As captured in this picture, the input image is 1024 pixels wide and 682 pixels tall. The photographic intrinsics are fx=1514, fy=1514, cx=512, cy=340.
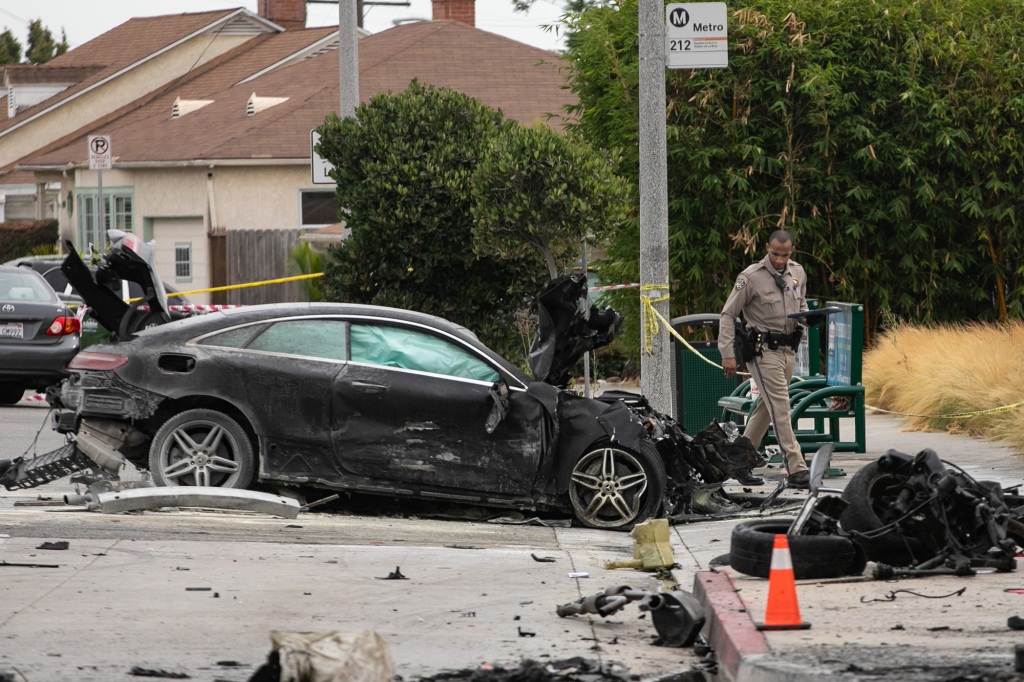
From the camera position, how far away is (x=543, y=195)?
45.6ft

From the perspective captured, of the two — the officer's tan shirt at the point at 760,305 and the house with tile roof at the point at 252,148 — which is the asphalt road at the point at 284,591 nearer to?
the officer's tan shirt at the point at 760,305

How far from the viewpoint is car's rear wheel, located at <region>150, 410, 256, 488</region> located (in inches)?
386

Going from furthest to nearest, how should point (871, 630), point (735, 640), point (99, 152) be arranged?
point (99, 152), point (871, 630), point (735, 640)

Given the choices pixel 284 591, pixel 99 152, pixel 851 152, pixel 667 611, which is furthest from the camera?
pixel 99 152

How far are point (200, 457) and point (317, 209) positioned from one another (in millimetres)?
22455

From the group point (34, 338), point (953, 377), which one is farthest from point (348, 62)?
point (953, 377)

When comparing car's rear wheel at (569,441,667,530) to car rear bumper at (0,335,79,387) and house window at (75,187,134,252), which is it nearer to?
car rear bumper at (0,335,79,387)

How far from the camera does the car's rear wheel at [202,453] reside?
9.80 m

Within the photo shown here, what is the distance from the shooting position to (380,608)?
7.24 metres

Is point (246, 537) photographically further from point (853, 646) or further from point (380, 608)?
point (853, 646)

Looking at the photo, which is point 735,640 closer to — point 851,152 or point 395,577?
point 395,577

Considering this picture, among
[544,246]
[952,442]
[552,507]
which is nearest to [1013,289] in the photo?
[952,442]

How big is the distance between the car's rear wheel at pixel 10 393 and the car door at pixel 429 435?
32.6 feet

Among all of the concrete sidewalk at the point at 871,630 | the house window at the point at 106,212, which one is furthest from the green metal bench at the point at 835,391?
the house window at the point at 106,212
